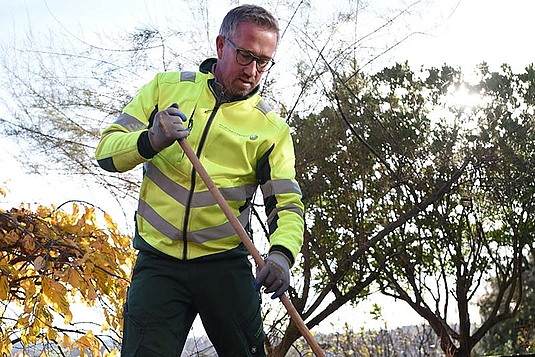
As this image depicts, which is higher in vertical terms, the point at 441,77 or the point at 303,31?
the point at 441,77

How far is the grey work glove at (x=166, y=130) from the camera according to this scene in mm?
2006

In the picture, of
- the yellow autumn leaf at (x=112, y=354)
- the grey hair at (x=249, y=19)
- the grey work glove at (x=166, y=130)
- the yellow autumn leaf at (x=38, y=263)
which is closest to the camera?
the grey work glove at (x=166, y=130)

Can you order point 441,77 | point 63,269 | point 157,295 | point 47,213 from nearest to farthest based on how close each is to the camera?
point 157,295
point 63,269
point 47,213
point 441,77

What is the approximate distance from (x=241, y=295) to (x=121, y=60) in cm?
429

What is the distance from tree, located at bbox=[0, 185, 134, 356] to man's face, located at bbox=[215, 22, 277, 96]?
106cm

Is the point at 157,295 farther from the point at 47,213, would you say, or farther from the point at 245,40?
the point at 47,213

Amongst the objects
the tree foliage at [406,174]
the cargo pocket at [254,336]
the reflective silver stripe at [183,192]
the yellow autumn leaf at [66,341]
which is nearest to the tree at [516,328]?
the tree foliage at [406,174]

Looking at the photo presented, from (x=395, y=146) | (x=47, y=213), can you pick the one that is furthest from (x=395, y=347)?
(x=47, y=213)

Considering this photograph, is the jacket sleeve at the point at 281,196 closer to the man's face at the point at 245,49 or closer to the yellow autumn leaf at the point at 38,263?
the man's face at the point at 245,49

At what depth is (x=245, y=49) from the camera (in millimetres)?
2195

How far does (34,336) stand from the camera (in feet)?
10.7

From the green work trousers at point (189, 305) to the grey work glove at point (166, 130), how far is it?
1.00ft

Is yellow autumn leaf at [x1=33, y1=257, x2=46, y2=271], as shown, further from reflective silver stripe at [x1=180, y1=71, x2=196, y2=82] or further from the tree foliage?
the tree foliage

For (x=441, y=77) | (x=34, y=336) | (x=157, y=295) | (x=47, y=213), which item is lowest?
(x=157, y=295)
